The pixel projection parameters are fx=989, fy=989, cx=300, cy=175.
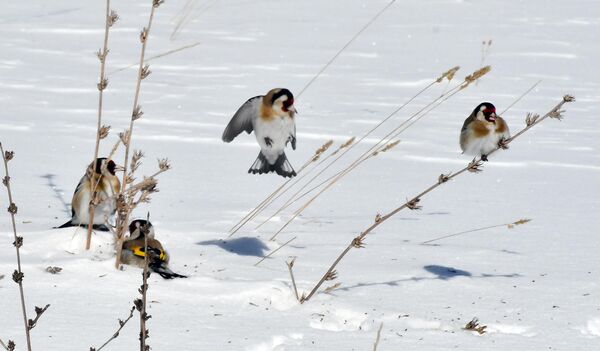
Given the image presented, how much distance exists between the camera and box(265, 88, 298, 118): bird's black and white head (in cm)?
430

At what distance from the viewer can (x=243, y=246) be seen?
400 cm

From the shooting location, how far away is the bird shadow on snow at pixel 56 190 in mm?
4660

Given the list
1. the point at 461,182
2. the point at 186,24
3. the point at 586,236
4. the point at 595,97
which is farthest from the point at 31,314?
the point at 186,24

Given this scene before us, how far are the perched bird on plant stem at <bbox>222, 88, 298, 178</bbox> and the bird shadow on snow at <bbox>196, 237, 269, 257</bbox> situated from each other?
354mm

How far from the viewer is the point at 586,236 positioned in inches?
173

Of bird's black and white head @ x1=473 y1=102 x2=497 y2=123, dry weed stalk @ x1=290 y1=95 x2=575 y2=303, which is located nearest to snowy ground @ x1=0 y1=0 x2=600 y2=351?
dry weed stalk @ x1=290 y1=95 x2=575 y2=303

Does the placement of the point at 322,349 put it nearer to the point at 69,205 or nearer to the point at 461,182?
the point at 69,205

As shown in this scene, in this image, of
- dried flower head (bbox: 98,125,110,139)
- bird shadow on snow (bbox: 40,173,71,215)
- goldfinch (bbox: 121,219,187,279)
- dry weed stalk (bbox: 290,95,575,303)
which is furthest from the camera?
bird shadow on snow (bbox: 40,173,71,215)

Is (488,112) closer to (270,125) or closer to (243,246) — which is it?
(270,125)

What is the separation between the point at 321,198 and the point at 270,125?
0.96m

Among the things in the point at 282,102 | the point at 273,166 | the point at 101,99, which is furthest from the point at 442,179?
the point at 273,166

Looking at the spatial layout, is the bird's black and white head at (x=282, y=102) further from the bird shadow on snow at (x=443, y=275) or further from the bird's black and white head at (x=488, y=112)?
the bird's black and white head at (x=488, y=112)

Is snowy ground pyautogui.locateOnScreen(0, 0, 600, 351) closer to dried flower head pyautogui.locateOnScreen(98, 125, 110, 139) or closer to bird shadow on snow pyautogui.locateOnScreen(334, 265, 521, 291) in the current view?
bird shadow on snow pyautogui.locateOnScreen(334, 265, 521, 291)

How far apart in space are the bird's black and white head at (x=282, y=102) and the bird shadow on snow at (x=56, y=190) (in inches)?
42.7
